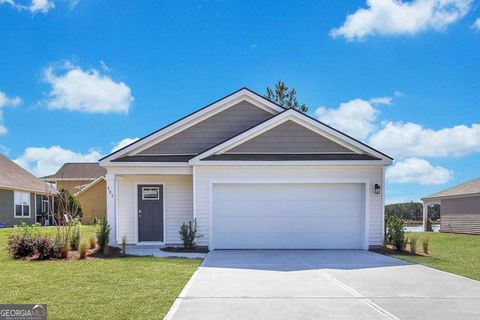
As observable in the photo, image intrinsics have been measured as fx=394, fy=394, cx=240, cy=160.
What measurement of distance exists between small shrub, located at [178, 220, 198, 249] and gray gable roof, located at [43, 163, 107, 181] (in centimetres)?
2937

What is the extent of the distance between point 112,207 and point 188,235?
9.21 ft

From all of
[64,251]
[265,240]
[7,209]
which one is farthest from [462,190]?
[7,209]

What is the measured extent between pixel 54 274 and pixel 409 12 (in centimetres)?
1160

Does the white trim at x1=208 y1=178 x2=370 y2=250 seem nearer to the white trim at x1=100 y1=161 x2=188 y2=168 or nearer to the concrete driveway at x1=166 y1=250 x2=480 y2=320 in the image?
the white trim at x1=100 y1=161 x2=188 y2=168

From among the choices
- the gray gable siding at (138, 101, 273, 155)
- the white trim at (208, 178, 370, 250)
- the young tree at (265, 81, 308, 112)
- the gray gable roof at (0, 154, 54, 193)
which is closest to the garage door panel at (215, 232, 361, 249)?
the white trim at (208, 178, 370, 250)

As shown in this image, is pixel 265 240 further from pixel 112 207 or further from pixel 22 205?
pixel 22 205

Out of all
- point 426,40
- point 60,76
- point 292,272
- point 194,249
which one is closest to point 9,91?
point 60,76

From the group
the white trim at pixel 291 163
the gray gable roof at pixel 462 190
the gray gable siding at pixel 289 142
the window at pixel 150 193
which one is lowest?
the gray gable roof at pixel 462 190

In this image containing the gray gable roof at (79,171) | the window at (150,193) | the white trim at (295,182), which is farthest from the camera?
the gray gable roof at (79,171)

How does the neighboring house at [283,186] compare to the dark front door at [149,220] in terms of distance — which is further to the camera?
the dark front door at [149,220]

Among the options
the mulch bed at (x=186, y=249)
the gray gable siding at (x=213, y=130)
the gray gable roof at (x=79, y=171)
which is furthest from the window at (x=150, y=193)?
the gray gable roof at (x=79, y=171)

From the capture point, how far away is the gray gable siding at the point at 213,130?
14.2 metres

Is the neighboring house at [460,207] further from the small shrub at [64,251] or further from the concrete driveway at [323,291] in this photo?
the small shrub at [64,251]

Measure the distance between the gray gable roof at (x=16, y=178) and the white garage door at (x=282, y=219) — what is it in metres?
17.5
